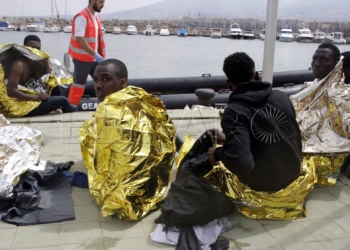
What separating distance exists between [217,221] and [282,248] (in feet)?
1.32

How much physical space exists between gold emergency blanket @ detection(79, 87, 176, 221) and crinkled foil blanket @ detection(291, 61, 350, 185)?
1.27 meters

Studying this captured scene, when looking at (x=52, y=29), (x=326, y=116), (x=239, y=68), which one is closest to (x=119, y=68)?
(x=239, y=68)

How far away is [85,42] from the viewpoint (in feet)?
17.4

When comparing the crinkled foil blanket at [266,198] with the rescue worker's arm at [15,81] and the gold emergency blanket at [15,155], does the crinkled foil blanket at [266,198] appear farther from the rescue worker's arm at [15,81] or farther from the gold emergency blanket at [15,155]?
the rescue worker's arm at [15,81]

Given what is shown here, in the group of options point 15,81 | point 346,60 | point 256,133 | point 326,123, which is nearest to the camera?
point 256,133

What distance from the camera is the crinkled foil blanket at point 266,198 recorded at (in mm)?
2502

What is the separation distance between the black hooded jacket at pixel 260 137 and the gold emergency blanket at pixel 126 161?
54 cm

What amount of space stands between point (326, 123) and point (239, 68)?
4.92 feet

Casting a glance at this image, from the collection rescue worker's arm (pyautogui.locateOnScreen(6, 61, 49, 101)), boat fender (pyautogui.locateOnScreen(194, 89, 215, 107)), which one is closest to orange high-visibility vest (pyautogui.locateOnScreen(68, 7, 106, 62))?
rescue worker's arm (pyautogui.locateOnScreen(6, 61, 49, 101))

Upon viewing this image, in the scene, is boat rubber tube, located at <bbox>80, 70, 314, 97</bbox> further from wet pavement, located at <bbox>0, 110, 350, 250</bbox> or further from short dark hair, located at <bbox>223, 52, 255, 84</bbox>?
short dark hair, located at <bbox>223, 52, 255, 84</bbox>

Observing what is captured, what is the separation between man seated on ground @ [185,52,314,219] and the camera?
211cm

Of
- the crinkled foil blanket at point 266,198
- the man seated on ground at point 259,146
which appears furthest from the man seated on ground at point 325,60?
the man seated on ground at point 259,146

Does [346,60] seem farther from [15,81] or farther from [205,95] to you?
[15,81]

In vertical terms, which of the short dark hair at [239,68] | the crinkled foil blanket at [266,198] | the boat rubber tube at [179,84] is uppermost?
the short dark hair at [239,68]
